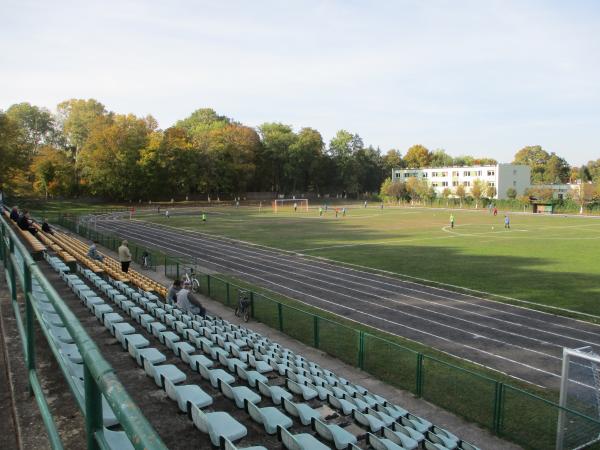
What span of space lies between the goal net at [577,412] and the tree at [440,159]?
154 meters

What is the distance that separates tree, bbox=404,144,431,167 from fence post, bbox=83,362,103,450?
160m

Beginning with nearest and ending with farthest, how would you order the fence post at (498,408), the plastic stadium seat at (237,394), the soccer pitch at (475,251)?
the plastic stadium seat at (237,394) → the fence post at (498,408) → the soccer pitch at (475,251)

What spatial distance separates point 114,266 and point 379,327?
13.7 meters

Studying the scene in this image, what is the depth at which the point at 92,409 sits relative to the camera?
197cm

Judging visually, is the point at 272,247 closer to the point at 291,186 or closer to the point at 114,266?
the point at 114,266

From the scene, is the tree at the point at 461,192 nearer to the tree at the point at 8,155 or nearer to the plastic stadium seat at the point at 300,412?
the tree at the point at 8,155

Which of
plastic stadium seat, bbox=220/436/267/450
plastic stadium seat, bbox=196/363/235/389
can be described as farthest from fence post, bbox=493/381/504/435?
plastic stadium seat, bbox=220/436/267/450

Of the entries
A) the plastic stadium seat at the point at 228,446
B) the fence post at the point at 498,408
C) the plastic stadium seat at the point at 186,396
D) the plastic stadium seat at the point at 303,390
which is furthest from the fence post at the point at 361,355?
the plastic stadium seat at the point at 228,446

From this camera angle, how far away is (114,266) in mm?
23391

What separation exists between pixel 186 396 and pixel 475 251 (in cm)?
3397

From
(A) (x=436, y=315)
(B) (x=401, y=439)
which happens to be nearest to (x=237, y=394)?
(B) (x=401, y=439)

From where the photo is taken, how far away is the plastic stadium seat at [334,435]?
6250 mm

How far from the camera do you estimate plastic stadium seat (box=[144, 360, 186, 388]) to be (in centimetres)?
605

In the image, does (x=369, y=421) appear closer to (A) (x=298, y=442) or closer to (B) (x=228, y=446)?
(A) (x=298, y=442)
